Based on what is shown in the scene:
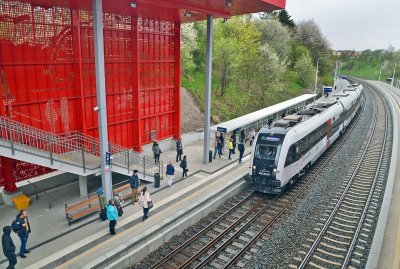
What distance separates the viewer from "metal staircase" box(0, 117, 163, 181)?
10953 millimetres

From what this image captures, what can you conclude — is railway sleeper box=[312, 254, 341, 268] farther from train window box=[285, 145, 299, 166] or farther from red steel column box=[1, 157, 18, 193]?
red steel column box=[1, 157, 18, 193]

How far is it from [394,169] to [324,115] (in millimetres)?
5070

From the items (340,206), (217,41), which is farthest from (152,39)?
(217,41)

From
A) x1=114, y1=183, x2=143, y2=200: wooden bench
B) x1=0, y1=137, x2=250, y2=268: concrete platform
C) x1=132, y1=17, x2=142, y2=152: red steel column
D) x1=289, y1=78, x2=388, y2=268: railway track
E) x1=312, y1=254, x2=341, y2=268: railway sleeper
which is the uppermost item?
x1=132, y1=17, x2=142, y2=152: red steel column

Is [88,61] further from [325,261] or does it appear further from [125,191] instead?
[325,261]

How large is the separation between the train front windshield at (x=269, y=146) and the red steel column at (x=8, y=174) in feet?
33.9

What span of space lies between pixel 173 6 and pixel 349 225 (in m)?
11.6

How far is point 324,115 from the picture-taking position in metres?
20.4

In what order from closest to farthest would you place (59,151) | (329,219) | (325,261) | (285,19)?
(325,261) → (329,219) → (59,151) → (285,19)

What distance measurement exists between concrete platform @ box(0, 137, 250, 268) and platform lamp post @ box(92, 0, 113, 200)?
1.55m

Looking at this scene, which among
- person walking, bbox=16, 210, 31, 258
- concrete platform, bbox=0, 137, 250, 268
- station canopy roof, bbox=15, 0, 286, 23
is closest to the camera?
person walking, bbox=16, 210, 31, 258

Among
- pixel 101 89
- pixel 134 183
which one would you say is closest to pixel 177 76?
pixel 134 183

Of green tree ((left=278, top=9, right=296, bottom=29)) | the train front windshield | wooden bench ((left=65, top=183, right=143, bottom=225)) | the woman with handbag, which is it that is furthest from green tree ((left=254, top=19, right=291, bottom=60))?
the woman with handbag

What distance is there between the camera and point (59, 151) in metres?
13.3
